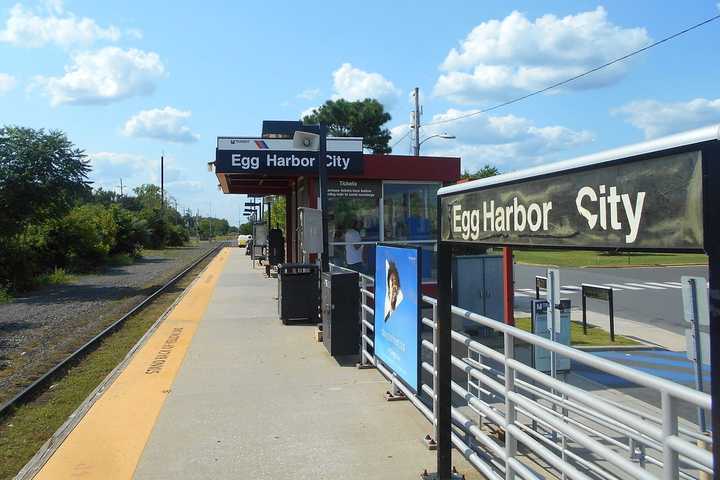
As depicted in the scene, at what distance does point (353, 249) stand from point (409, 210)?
173 centimetres

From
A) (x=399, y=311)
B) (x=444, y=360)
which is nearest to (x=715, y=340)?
(x=444, y=360)

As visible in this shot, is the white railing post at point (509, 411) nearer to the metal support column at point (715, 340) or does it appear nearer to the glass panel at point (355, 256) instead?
the metal support column at point (715, 340)

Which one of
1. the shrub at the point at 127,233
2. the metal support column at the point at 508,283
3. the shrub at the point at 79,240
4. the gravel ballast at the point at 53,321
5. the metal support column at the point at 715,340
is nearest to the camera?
the metal support column at the point at 715,340

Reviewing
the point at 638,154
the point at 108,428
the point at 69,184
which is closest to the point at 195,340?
the point at 108,428

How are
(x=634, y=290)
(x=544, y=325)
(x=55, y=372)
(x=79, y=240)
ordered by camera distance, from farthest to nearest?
(x=79, y=240)
(x=634, y=290)
(x=55, y=372)
(x=544, y=325)

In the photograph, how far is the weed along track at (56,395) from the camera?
5.75 metres

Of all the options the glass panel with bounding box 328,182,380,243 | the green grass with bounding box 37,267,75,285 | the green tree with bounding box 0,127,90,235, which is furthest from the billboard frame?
the green grass with bounding box 37,267,75,285

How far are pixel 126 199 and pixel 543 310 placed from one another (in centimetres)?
10752

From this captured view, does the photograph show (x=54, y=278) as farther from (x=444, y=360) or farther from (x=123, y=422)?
(x=444, y=360)

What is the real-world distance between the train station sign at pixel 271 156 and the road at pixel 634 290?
5.43 meters

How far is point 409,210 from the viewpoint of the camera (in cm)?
1528

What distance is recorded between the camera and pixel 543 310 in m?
7.52

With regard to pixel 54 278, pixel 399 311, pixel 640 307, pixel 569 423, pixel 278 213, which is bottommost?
pixel 640 307

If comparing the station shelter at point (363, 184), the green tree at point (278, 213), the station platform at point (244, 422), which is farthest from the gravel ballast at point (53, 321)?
the green tree at point (278, 213)
